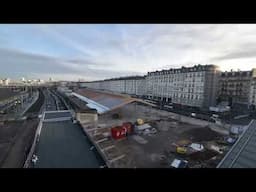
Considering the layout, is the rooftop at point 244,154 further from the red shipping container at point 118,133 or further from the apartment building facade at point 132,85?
the apartment building facade at point 132,85

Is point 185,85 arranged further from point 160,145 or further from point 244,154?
point 244,154

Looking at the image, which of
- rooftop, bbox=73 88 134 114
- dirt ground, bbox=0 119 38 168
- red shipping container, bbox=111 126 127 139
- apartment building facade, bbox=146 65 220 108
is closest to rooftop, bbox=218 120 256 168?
dirt ground, bbox=0 119 38 168

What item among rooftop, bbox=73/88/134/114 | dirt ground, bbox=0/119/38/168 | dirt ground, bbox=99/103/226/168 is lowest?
dirt ground, bbox=99/103/226/168

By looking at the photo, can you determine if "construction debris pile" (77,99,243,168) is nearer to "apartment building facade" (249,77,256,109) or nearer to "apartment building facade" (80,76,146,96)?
"apartment building facade" (249,77,256,109)

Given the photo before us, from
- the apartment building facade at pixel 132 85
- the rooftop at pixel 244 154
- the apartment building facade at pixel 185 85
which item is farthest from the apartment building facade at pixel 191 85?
the rooftop at pixel 244 154

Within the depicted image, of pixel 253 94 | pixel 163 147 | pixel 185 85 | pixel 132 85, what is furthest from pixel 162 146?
pixel 132 85
